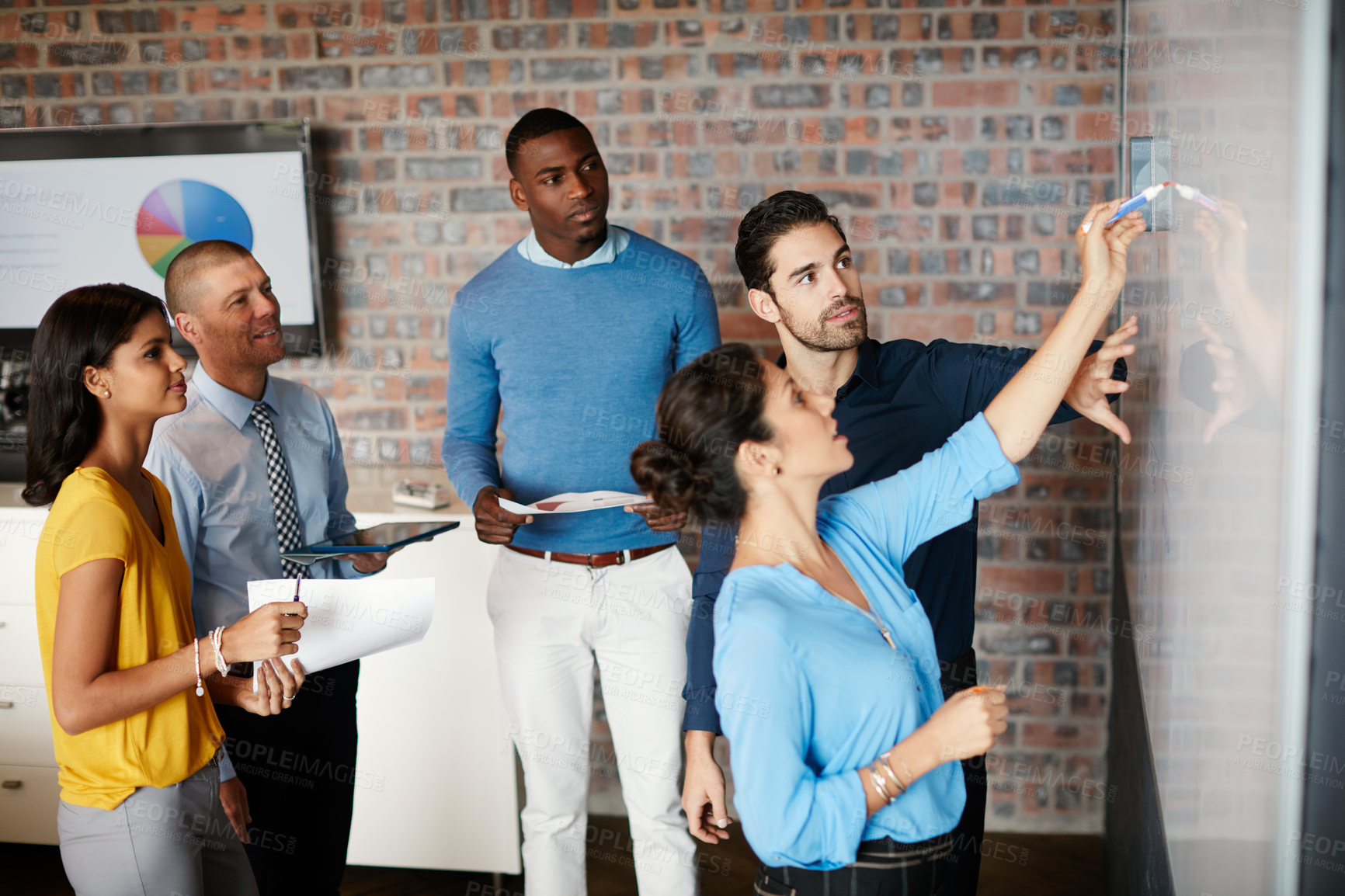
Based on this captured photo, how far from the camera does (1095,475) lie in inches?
111

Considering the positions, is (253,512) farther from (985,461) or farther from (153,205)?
(153,205)

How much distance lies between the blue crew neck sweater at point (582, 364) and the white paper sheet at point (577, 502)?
24 cm

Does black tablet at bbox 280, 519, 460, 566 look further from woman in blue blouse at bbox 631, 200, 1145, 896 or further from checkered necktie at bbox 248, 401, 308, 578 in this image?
woman in blue blouse at bbox 631, 200, 1145, 896

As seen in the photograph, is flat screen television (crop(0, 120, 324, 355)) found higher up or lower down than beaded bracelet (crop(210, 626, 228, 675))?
higher up

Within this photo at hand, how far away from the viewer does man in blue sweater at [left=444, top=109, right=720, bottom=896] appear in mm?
2230

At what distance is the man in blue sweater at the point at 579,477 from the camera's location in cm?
223

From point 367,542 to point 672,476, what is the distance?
81cm

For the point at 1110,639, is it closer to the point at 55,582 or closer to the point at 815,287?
the point at 815,287

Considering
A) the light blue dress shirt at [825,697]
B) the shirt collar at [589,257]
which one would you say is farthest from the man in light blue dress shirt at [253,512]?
the light blue dress shirt at [825,697]

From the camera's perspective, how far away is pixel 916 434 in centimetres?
180

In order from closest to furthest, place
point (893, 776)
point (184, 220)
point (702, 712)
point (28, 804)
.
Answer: point (893, 776), point (702, 712), point (28, 804), point (184, 220)

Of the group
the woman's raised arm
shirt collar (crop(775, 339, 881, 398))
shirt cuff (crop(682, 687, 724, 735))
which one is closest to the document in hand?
shirt cuff (crop(682, 687, 724, 735))

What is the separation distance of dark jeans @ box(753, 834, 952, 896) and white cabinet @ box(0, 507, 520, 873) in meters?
1.52

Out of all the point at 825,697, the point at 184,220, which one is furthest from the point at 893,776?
the point at 184,220
